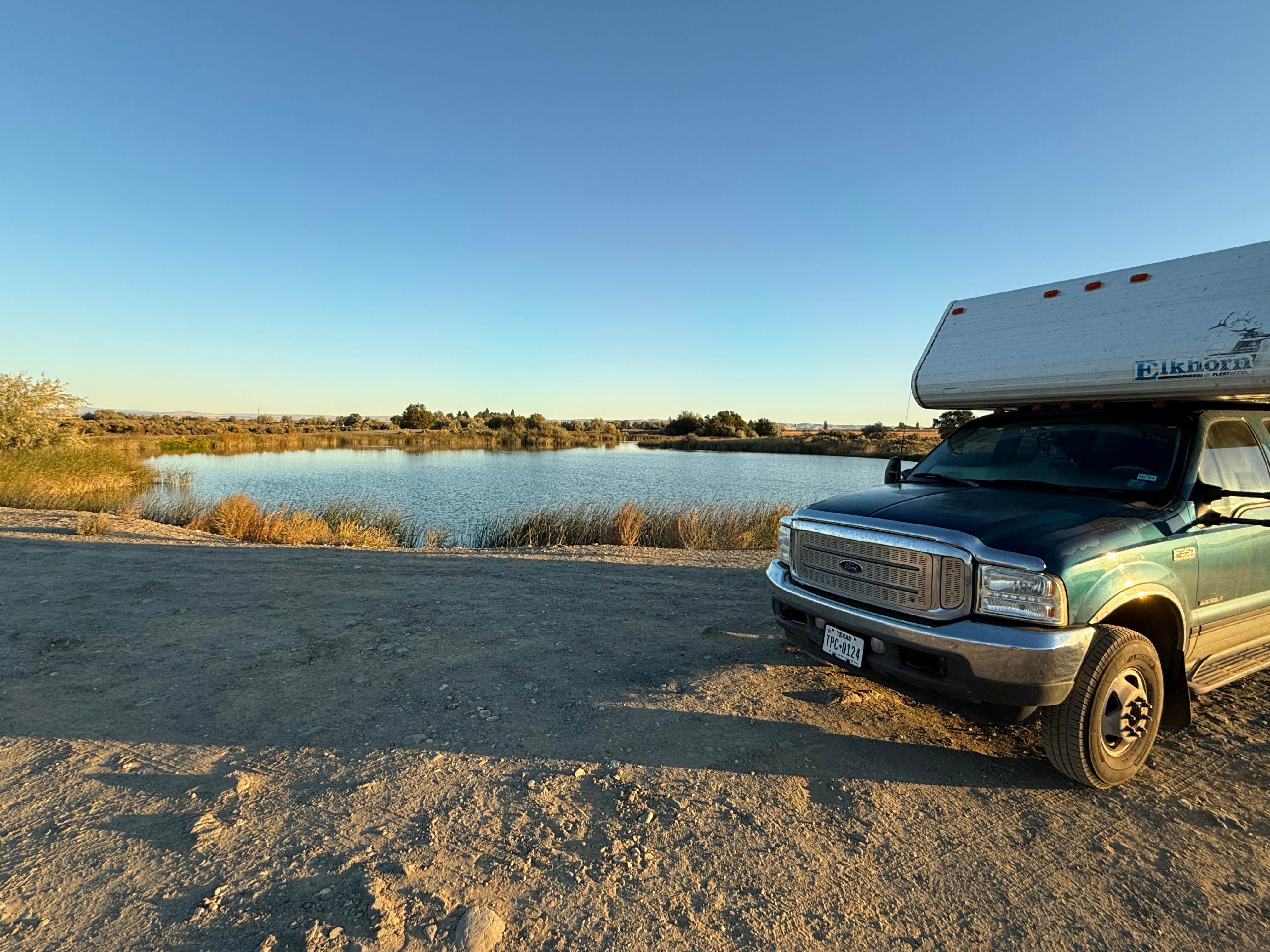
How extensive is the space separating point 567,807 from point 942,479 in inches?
138

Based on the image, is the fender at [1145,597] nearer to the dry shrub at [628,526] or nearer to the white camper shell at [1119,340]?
the white camper shell at [1119,340]

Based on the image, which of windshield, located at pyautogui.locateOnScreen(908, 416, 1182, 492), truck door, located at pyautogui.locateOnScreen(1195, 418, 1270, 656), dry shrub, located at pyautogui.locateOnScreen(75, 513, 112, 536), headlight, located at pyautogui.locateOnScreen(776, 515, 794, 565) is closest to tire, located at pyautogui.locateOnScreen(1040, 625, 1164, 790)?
truck door, located at pyautogui.locateOnScreen(1195, 418, 1270, 656)

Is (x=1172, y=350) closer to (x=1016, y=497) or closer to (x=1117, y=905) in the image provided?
→ (x=1016, y=497)

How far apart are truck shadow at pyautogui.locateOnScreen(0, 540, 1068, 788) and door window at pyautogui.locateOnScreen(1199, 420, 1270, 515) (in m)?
2.07

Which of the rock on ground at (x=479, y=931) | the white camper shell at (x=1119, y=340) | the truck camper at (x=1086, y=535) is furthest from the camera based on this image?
the white camper shell at (x=1119, y=340)

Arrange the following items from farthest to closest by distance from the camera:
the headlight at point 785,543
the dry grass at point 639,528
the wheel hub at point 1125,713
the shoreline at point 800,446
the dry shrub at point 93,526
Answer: the shoreline at point 800,446 < the dry grass at point 639,528 < the dry shrub at point 93,526 < the headlight at point 785,543 < the wheel hub at point 1125,713

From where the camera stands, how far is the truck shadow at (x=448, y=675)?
3.59m

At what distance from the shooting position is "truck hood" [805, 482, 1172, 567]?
3.12 meters

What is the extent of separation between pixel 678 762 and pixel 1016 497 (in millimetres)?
2639

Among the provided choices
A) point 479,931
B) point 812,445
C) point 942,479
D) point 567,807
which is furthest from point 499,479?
point 812,445

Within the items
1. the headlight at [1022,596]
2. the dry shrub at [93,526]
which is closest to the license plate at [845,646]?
the headlight at [1022,596]

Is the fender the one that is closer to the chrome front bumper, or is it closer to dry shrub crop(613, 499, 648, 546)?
the chrome front bumper

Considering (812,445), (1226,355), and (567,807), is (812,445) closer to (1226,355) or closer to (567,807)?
(1226,355)

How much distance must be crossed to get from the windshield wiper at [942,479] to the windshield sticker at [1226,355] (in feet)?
4.23
